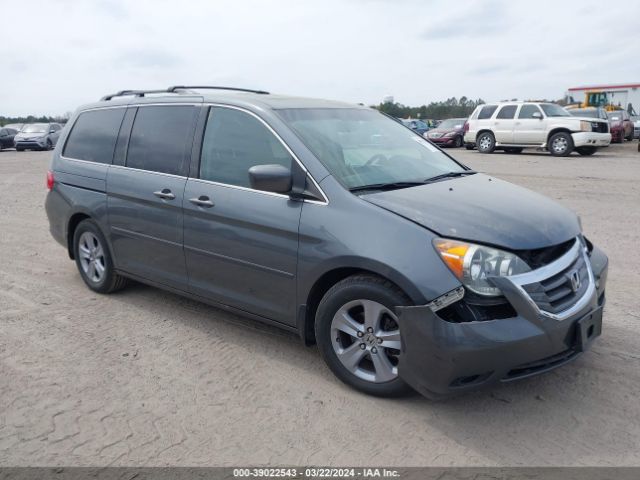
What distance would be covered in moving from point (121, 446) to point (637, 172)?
555 inches

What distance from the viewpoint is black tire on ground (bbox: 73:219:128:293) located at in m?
5.10

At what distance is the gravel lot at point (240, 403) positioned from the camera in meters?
2.85

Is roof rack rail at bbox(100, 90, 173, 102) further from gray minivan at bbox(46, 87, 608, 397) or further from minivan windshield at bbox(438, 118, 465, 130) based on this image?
minivan windshield at bbox(438, 118, 465, 130)

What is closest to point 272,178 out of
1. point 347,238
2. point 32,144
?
point 347,238

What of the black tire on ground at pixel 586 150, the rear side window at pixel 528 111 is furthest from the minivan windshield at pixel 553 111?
the black tire on ground at pixel 586 150

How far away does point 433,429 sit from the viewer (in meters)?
3.04

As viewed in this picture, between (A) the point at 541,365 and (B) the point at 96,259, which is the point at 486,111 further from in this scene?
(A) the point at 541,365

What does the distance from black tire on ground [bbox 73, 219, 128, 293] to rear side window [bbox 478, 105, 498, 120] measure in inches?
693

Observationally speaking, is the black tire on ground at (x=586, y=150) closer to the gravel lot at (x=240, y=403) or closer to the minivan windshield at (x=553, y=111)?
the minivan windshield at (x=553, y=111)

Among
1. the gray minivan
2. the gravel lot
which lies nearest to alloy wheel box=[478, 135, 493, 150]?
the gravel lot

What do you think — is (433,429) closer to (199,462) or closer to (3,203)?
(199,462)

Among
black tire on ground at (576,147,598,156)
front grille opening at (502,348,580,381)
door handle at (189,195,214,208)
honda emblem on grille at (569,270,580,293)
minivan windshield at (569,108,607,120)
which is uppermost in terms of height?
minivan windshield at (569,108,607,120)

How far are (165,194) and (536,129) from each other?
1713 centimetres

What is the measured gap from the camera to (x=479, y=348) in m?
2.82
